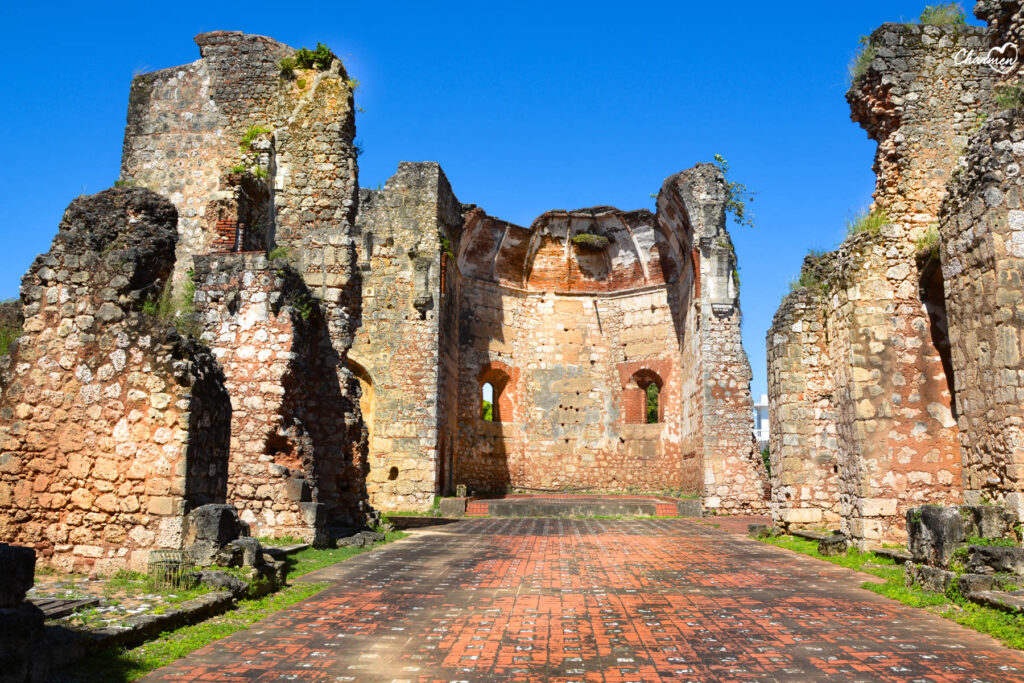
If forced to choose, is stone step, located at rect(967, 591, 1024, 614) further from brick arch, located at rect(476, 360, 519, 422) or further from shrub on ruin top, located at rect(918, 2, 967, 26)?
brick arch, located at rect(476, 360, 519, 422)

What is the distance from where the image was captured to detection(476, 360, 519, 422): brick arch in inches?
979

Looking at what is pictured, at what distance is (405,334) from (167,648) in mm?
15439

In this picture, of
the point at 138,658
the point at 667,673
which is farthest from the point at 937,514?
the point at 138,658

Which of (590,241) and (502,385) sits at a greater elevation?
(590,241)

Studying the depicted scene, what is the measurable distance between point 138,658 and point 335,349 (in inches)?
306

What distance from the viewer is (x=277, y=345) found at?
10719 mm

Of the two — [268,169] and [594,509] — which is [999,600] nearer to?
[268,169]

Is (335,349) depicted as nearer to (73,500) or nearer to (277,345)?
(277,345)

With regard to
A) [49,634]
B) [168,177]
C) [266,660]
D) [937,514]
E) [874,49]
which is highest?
[874,49]

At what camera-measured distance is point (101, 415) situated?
7.36 m

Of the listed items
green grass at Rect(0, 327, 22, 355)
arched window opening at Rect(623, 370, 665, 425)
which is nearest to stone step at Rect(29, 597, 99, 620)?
green grass at Rect(0, 327, 22, 355)

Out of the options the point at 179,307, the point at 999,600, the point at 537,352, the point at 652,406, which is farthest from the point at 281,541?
the point at 652,406

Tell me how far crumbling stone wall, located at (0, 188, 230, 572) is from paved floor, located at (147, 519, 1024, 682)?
5.83ft

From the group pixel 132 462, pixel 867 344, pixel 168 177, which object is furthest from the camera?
pixel 168 177
